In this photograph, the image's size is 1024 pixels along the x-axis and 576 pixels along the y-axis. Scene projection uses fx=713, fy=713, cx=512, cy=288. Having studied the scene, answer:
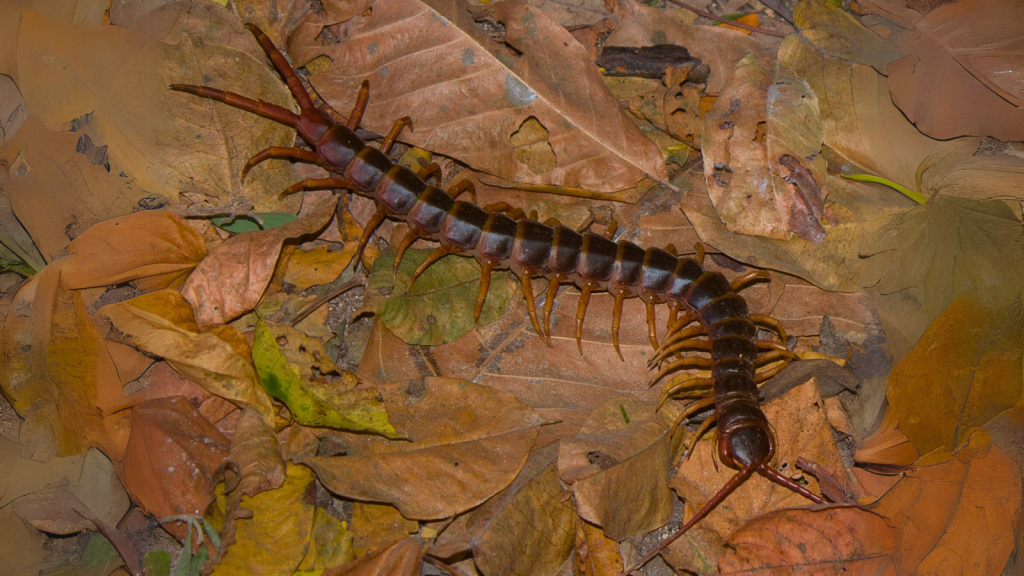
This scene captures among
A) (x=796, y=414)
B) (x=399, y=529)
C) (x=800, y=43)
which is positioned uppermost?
(x=800, y=43)

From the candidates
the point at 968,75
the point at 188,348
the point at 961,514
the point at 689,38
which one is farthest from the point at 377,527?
the point at 968,75

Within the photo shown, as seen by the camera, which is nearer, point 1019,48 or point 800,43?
point 1019,48

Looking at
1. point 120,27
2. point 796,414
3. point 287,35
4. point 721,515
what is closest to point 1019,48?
point 796,414

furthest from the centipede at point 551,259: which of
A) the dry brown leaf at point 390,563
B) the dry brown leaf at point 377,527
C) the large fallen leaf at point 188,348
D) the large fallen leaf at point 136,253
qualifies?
the dry brown leaf at point 390,563

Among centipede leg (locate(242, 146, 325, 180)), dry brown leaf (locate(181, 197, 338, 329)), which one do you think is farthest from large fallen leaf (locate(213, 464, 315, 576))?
centipede leg (locate(242, 146, 325, 180))

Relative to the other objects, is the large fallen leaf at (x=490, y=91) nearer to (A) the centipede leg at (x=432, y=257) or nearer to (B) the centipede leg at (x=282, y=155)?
(B) the centipede leg at (x=282, y=155)

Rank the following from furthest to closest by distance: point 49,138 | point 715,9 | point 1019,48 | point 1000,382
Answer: point 715,9, point 1019,48, point 49,138, point 1000,382

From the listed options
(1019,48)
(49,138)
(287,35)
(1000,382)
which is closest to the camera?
(1000,382)

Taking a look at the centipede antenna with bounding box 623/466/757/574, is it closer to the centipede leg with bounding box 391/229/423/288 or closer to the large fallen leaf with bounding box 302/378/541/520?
the large fallen leaf with bounding box 302/378/541/520

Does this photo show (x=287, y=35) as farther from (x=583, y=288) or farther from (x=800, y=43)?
(x=800, y=43)
